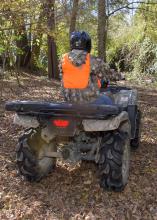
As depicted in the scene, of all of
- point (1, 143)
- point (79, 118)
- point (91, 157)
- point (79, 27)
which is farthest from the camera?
point (79, 27)

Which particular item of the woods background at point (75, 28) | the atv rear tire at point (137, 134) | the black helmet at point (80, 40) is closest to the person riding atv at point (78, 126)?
the black helmet at point (80, 40)

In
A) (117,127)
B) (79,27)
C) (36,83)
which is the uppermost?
(79,27)

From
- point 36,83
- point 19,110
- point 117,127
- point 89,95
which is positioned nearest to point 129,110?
point 89,95

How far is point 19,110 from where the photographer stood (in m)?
4.77

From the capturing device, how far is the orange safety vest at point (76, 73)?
5090 millimetres

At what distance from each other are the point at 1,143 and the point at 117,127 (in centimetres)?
275

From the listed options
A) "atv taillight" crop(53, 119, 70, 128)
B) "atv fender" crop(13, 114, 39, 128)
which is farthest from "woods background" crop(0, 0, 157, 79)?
"atv taillight" crop(53, 119, 70, 128)

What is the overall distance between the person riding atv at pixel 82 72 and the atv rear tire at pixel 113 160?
614mm

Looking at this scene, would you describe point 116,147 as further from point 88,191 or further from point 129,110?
point 129,110

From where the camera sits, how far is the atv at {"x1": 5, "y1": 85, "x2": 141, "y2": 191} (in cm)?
458

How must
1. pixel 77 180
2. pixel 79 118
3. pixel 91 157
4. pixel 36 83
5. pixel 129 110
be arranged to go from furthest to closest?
pixel 36 83 < pixel 129 110 < pixel 77 180 < pixel 91 157 < pixel 79 118

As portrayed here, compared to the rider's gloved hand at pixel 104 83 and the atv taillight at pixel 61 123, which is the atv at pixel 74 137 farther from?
the rider's gloved hand at pixel 104 83

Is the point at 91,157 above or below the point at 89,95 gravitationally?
below

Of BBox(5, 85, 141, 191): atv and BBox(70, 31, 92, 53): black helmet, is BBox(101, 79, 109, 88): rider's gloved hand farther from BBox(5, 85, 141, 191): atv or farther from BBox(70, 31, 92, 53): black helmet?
BBox(5, 85, 141, 191): atv
